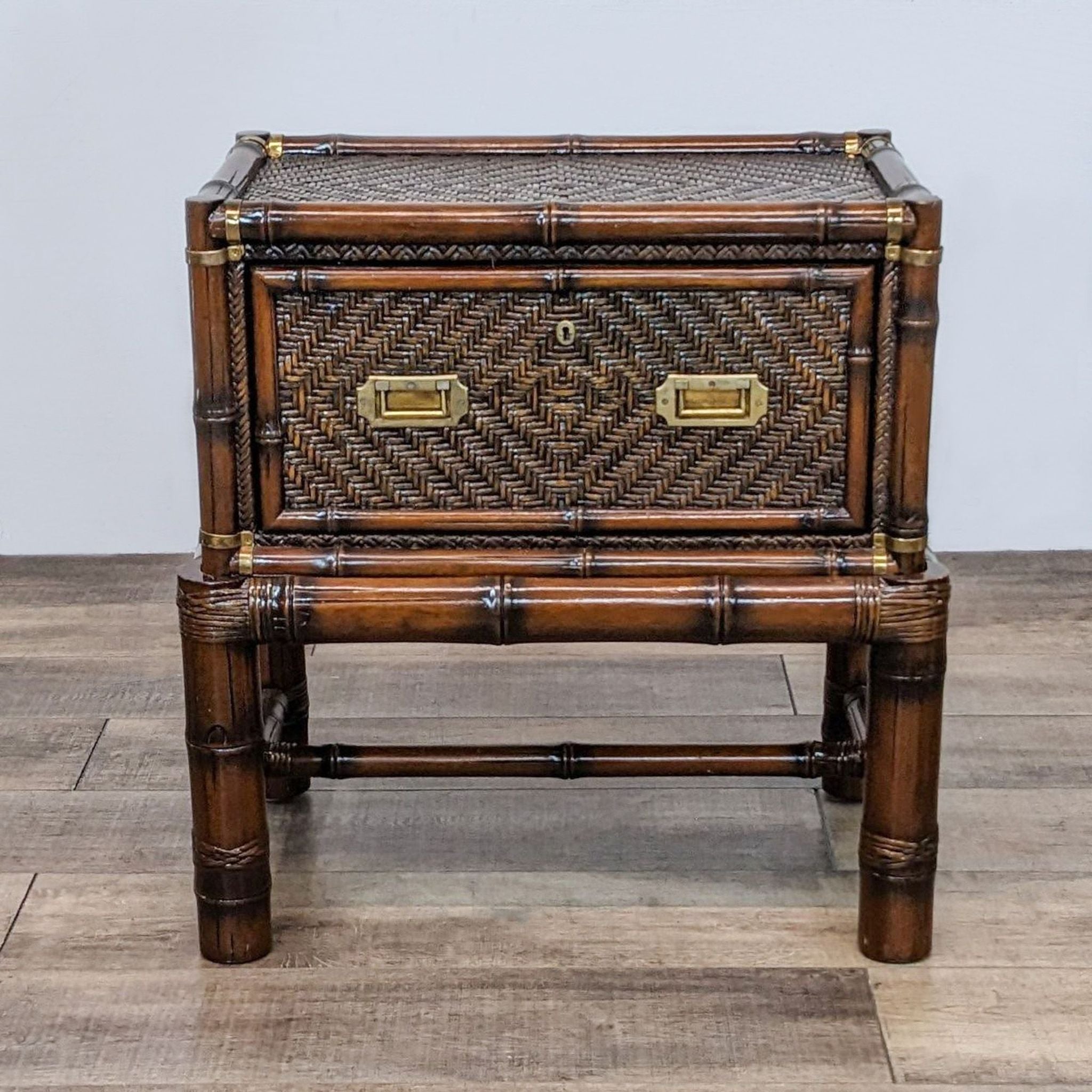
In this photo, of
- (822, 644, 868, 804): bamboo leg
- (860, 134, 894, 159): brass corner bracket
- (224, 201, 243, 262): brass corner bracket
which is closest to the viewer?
(224, 201, 243, 262): brass corner bracket

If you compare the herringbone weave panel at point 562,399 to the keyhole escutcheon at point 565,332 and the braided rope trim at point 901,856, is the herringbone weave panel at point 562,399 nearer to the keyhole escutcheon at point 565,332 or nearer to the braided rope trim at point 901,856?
the keyhole escutcheon at point 565,332

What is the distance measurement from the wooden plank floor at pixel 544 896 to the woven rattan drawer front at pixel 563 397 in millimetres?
442

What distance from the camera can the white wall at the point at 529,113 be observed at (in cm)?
273

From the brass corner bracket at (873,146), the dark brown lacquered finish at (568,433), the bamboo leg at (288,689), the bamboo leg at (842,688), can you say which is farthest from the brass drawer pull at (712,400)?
the bamboo leg at (288,689)

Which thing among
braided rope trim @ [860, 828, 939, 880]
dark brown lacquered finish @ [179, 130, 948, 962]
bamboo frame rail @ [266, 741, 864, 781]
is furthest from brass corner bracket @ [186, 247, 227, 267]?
braided rope trim @ [860, 828, 939, 880]

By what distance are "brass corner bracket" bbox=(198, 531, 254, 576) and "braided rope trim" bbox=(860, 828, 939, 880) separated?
25.5 inches

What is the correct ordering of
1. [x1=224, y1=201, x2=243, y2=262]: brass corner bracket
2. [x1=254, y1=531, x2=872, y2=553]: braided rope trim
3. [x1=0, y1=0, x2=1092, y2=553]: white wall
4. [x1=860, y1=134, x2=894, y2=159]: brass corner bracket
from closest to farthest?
[x1=224, y1=201, x2=243, y2=262]: brass corner bracket → [x1=254, y1=531, x2=872, y2=553]: braided rope trim → [x1=860, y1=134, x2=894, y2=159]: brass corner bracket → [x1=0, y1=0, x2=1092, y2=553]: white wall

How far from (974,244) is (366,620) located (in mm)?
1432

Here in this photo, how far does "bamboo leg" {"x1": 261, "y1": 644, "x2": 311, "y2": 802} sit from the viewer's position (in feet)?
7.16

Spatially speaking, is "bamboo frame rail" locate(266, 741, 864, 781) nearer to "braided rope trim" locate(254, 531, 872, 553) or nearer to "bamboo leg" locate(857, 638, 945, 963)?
"bamboo leg" locate(857, 638, 945, 963)

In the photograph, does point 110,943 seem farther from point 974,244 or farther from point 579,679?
point 974,244

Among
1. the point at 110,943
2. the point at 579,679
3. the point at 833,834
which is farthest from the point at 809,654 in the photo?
the point at 110,943

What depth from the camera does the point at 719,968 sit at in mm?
1862

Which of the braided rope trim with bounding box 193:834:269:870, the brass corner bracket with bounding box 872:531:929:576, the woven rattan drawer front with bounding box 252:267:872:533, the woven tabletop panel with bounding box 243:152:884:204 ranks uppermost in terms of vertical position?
the woven tabletop panel with bounding box 243:152:884:204
